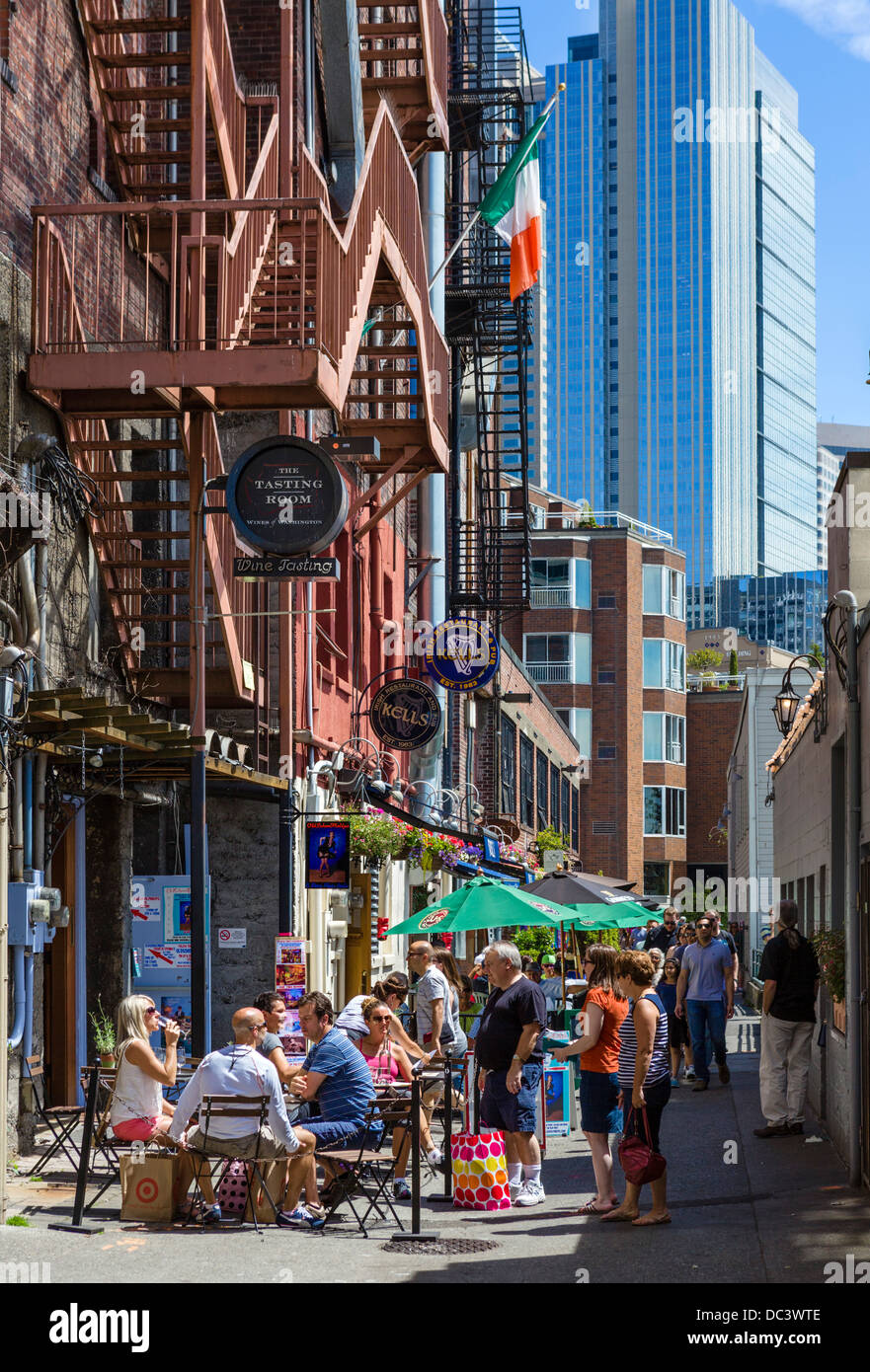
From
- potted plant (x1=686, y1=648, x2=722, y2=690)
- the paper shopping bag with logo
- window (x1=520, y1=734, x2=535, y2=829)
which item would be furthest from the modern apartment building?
the paper shopping bag with logo

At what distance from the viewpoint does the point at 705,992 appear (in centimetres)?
1698

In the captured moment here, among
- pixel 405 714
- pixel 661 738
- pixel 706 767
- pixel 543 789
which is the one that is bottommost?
pixel 543 789

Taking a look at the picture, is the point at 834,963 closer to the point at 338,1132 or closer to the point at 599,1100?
the point at 599,1100

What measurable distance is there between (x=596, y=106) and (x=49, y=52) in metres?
190

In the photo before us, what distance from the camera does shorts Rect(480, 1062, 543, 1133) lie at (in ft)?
36.0

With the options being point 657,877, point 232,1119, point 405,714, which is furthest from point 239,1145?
point 657,877

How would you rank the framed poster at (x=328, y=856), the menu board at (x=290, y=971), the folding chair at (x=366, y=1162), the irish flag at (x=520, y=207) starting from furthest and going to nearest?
1. the irish flag at (x=520, y=207)
2. the framed poster at (x=328, y=856)
3. the menu board at (x=290, y=971)
4. the folding chair at (x=366, y=1162)

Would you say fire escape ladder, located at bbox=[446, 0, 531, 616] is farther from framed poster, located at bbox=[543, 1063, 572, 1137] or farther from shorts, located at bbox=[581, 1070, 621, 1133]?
shorts, located at bbox=[581, 1070, 621, 1133]

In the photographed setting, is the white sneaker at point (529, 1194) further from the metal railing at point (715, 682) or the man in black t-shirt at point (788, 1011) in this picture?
the metal railing at point (715, 682)

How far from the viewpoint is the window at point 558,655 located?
6650 cm

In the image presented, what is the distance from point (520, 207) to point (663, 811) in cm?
4482

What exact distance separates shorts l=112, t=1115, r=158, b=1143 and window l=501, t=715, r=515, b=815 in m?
28.2

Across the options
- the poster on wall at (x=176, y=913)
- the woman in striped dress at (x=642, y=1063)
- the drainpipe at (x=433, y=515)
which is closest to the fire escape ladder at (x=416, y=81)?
the drainpipe at (x=433, y=515)

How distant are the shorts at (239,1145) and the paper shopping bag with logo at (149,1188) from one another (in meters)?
0.40
